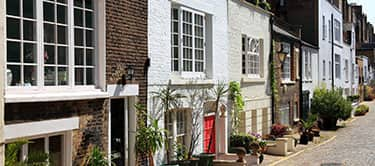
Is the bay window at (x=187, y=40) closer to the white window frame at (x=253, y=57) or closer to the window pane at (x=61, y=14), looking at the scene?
the white window frame at (x=253, y=57)

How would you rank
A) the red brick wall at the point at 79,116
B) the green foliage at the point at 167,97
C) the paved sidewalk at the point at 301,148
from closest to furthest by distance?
the red brick wall at the point at 79,116 < the green foliage at the point at 167,97 < the paved sidewalk at the point at 301,148

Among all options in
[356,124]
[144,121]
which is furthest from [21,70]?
[356,124]

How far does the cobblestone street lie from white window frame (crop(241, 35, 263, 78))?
12.6 feet

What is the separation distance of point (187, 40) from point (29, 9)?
7.31 metres

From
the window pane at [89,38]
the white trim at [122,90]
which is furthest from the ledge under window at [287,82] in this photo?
the window pane at [89,38]

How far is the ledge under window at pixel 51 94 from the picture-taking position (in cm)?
851

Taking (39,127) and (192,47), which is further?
(192,47)

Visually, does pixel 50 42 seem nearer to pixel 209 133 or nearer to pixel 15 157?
pixel 15 157

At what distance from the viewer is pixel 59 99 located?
9.46 metres

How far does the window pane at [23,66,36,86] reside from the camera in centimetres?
897

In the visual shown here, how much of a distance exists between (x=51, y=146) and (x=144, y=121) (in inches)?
137

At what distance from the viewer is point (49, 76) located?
9547 millimetres

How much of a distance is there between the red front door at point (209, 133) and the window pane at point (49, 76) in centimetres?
857

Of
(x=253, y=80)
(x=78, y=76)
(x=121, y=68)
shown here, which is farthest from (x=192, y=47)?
(x=253, y=80)
